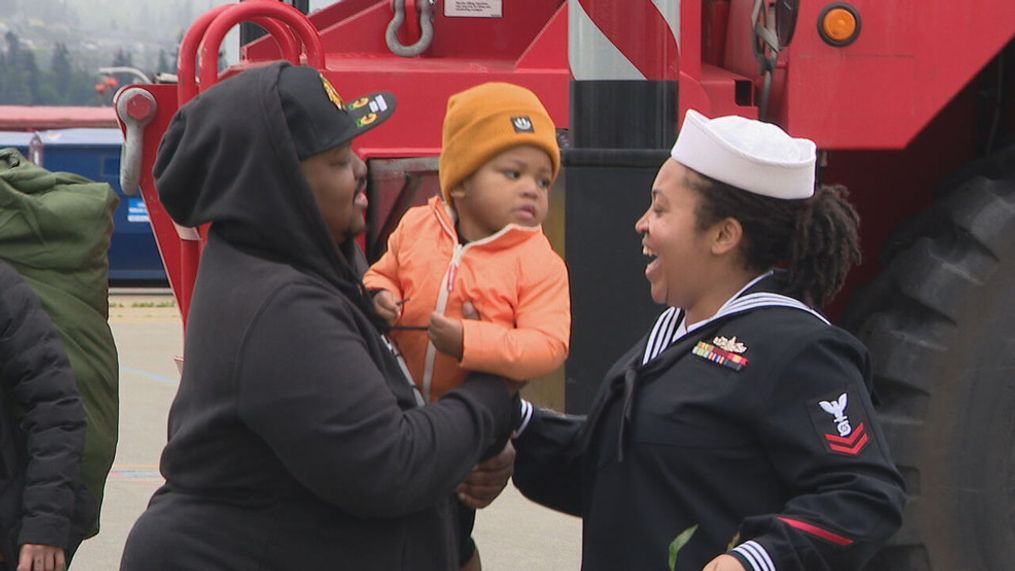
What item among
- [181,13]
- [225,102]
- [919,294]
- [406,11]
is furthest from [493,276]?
[181,13]

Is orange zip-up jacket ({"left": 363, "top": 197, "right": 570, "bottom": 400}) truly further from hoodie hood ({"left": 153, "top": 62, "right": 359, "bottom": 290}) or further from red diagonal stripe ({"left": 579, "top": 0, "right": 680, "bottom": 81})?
red diagonal stripe ({"left": 579, "top": 0, "right": 680, "bottom": 81})

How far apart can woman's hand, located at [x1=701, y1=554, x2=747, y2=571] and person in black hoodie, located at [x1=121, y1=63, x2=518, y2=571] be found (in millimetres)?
358

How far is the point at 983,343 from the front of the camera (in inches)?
141

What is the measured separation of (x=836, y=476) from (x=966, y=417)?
1.57 metres

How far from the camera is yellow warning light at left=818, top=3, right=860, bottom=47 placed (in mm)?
3664

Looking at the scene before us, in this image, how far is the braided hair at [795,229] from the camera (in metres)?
→ 2.31

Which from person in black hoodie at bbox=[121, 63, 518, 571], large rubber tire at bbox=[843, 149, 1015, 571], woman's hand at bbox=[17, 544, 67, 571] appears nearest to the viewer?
person in black hoodie at bbox=[121, 63, 518, 571]

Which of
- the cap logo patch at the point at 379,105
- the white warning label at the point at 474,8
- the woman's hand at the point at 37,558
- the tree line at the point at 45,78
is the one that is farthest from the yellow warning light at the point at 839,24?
the tree line at the point at 45,78

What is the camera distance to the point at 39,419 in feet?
11.0

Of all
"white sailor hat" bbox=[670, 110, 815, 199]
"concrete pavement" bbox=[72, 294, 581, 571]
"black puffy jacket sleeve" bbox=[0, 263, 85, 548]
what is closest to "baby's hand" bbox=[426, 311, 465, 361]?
"white sailor hat" bbox=[670, 110, 815, 199]

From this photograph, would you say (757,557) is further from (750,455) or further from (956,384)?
(956,384)

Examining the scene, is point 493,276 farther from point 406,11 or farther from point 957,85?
point 406,11

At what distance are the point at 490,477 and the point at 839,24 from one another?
65.8 inches

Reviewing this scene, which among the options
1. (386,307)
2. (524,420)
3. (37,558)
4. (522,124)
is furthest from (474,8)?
(386,307)
